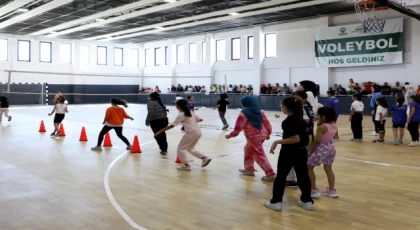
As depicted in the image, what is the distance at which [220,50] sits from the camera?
36094 mm

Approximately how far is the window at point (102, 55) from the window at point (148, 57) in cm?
421

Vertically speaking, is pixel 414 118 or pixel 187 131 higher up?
pixel 414 118

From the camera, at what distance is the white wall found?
2506cm

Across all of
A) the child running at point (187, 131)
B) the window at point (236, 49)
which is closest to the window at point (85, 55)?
the window at point (236, 49)

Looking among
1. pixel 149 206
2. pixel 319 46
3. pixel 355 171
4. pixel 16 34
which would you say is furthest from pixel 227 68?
pixel 149 206

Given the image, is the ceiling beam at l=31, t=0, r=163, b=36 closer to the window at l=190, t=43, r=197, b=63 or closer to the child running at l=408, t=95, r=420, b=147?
A: the window at l=190, t=43, r=197, b=63

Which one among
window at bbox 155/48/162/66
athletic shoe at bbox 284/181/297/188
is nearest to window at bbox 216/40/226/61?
window at bbox 155/48/162/66

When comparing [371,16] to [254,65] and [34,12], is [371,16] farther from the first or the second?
[34,12]

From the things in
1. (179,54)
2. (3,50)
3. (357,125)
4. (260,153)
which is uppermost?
(179,54)

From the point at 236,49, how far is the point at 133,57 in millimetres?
13520

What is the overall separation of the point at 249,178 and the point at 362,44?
21.2 meters

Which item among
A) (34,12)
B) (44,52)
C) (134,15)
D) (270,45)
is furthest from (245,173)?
(44,52)

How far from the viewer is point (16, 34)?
3588cm

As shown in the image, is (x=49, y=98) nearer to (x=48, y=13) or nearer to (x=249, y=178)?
(x=48, y=13)
